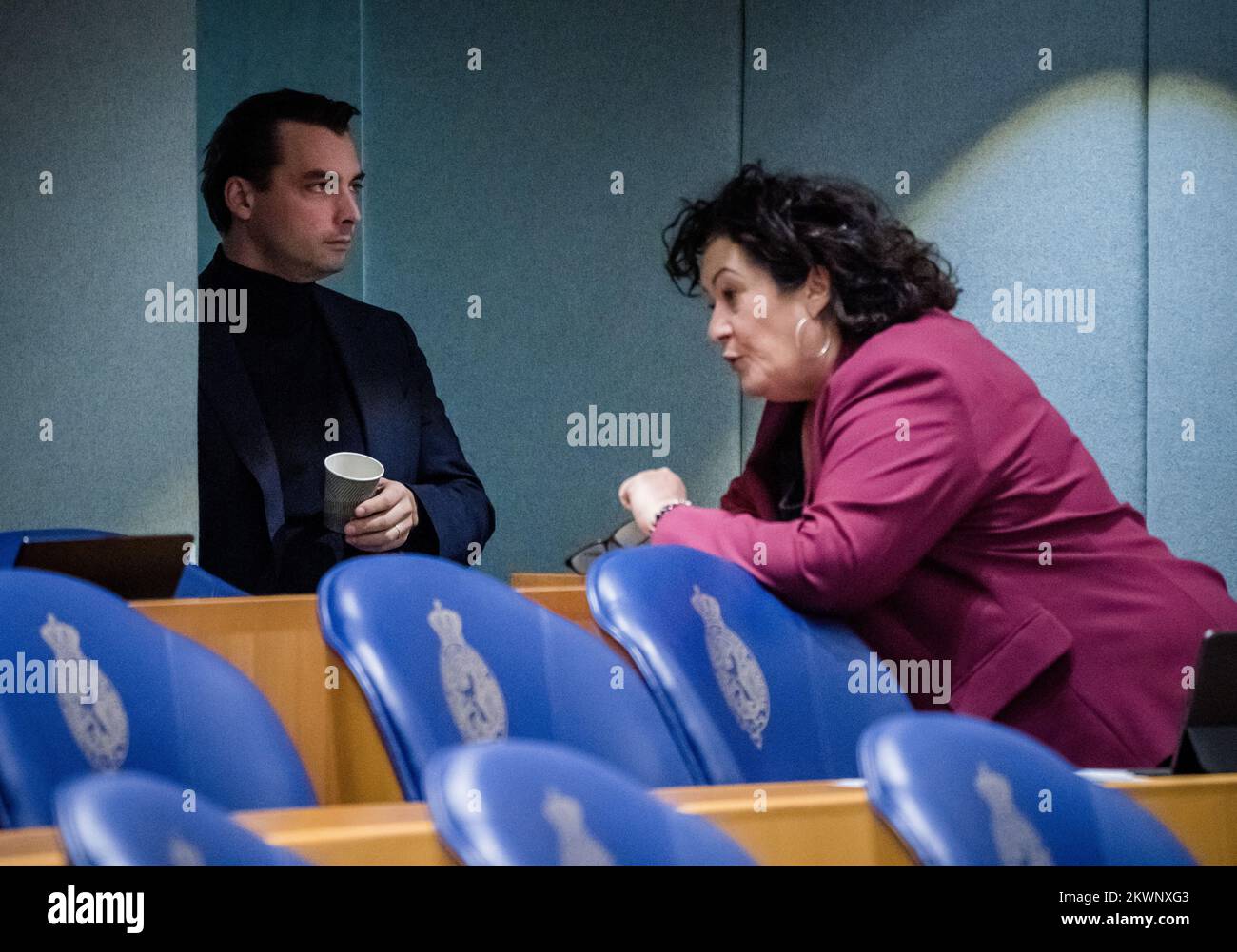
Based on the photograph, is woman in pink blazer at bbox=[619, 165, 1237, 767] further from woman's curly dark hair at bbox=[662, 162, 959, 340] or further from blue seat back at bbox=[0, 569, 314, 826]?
blue seat back at bbox=[0, 569, 314, 826]

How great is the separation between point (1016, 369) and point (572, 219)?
71.2 inches

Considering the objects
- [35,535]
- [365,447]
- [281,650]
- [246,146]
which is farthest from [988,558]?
[246,146]

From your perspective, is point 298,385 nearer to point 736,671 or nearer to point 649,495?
point 649,495

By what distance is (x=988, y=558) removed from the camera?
1845 mm

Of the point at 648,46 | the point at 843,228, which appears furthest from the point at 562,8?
the point at 843,228

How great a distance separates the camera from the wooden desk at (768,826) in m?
0.89

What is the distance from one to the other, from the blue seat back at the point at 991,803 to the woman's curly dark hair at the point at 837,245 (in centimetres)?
100

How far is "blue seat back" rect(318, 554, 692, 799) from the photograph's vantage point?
1.25 m

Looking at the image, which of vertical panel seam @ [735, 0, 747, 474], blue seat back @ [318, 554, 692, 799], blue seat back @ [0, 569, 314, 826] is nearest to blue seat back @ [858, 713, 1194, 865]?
blue seat back @ [318, 554, 692, 799]

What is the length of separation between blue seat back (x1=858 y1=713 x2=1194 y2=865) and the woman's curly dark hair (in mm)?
1003

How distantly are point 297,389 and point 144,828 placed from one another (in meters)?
2.34
